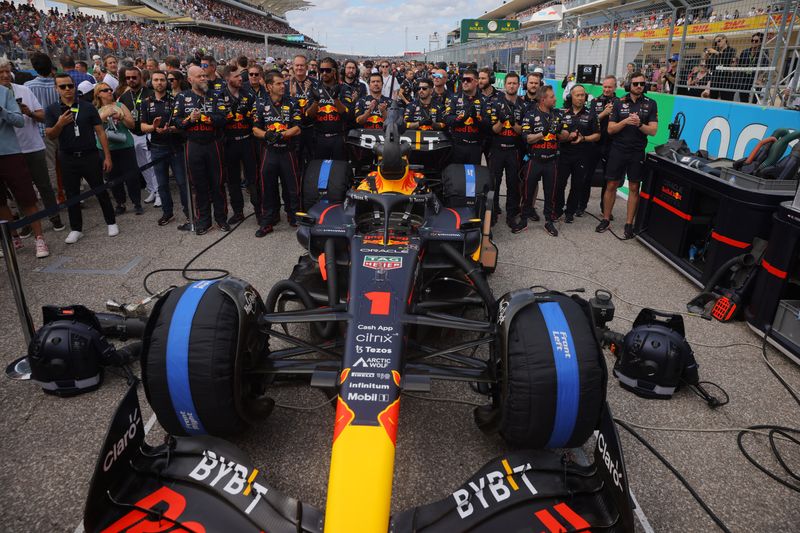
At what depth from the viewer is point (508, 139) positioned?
7309 millimetres

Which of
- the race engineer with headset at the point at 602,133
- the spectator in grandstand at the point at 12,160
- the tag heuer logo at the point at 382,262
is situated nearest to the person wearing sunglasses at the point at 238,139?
the spectator in grandstand at the point at 12,160

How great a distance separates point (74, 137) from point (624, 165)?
7002mm

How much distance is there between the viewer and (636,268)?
6.11 metres

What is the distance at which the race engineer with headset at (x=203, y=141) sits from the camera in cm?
664

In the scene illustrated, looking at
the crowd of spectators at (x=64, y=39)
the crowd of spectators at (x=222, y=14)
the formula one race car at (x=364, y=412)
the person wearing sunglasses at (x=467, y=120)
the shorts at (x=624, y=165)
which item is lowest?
the formula one race car at (x=364, y=412)

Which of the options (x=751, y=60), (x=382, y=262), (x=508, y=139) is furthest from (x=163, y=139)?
(x=751, y=60)

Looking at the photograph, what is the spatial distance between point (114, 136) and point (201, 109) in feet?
4.95

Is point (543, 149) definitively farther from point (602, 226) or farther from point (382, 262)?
point (382, 262)

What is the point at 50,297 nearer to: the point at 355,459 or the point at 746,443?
the point at 355,459

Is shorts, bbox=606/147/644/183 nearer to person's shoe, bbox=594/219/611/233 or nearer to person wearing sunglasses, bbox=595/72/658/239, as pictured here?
person wearing sunglasses, bbox=595/72/658/239

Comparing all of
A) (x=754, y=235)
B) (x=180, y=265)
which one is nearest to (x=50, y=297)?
(x=180, y=265)

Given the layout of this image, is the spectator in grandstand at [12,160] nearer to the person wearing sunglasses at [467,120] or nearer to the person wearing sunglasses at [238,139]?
the person wearing sunglasses at [238,139]

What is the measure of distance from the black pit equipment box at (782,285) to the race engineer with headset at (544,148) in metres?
2.97

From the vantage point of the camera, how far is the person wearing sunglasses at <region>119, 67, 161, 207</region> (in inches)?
282
